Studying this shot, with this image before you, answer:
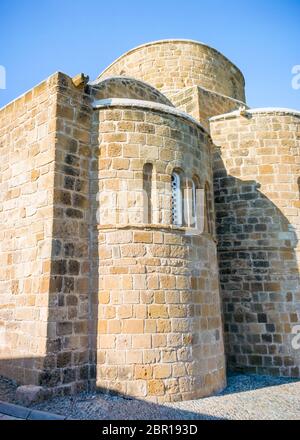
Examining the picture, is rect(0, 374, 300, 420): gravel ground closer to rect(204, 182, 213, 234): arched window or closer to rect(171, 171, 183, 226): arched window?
rect(171, 171, 183, 226): arched window

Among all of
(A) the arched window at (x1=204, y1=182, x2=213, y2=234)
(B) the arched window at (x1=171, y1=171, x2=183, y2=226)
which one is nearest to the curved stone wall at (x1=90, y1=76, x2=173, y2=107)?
(B) the arched window at (x1=171, y1=171, x2=183, y2=226)

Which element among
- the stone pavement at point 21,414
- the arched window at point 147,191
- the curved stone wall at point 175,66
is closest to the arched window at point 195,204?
the arched window at point 147,191

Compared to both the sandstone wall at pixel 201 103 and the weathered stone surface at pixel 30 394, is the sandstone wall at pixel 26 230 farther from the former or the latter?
the sandstone wall at pixel 201 103

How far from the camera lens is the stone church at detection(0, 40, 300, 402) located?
5.97 meters

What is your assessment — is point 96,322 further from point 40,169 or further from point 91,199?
point 40,169

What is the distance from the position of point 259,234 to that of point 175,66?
7391mm

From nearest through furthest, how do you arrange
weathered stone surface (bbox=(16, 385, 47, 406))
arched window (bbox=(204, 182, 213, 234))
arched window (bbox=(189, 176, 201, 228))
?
1. weathered stone surface (bbox=(16, 385, 47, 406))
2. arched window (bbox=(189, 176, 201, 228))
3. arched window (bbox=(204, 182, 213, 234))

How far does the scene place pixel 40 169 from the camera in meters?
6.60

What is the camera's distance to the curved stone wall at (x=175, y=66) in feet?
42.4

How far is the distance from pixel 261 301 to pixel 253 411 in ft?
12.0

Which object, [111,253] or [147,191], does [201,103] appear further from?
[111,253]

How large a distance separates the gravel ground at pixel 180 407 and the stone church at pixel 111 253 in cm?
22

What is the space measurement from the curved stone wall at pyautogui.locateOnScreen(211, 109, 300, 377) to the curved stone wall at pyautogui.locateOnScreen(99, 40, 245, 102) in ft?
11.5
